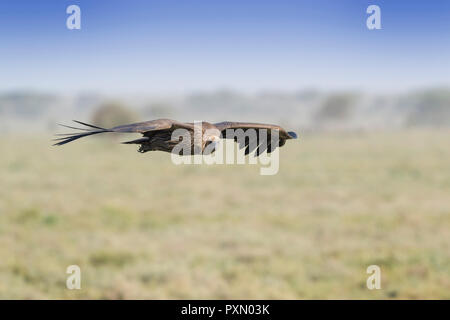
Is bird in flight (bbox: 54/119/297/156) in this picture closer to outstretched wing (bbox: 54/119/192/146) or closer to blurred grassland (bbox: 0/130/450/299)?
outstretched wing (bbox: 54/119/192/146)

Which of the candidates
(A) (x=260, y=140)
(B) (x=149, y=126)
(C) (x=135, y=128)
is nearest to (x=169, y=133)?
(B) (x=149, y=126)

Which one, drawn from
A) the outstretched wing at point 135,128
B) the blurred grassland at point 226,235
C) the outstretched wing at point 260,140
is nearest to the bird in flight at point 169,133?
the outstretched wing at point 135,128

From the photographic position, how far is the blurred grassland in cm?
1329

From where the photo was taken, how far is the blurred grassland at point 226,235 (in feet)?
43.6

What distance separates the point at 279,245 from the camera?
17078 mm

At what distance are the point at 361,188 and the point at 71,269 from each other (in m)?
20.7

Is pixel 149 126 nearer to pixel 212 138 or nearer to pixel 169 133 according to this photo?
pixel 169 133

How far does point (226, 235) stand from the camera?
1811cm

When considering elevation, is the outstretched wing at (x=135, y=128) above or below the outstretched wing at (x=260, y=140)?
below

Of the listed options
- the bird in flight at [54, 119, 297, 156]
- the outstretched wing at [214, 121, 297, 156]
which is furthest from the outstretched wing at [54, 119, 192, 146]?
the outstretched wing at [214, 121, 297, 156]

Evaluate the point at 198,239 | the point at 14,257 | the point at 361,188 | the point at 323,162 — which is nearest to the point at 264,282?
the point at 198,239

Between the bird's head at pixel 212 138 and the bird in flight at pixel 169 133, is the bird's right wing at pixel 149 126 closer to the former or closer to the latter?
the bird in flight at pixel 169 133
